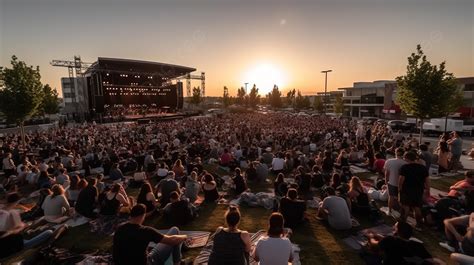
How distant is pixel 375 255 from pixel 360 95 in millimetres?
68960

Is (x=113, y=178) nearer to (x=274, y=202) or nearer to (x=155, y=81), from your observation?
(x=274, y=202)

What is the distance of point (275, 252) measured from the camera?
3.32m

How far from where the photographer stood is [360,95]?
66188mm

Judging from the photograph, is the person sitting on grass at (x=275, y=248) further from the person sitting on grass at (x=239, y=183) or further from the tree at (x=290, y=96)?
the tree at (x=290, y=96)

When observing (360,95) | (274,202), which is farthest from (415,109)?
(360,95)

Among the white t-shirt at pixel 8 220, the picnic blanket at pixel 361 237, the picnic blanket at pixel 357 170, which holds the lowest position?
the picnic blanket at pixel 357 170

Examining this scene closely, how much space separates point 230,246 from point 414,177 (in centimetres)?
459

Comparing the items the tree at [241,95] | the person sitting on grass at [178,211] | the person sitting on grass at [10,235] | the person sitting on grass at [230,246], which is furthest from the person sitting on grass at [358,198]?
the tree at [241,95]

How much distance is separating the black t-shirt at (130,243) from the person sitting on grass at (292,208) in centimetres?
332

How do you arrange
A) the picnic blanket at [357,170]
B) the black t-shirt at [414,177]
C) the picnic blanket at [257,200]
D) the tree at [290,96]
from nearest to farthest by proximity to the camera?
1. the black t-shirt at [414,177]
2. the picnic blanket at [257,200]
3. the picnic blanket at [357,170]
4. the tree at [290,96]

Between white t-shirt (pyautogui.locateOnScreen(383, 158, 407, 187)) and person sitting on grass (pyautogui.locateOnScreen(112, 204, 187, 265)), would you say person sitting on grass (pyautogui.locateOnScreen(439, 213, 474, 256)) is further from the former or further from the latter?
person sitting on grass (pyautogui.locateOnScreen(112, 204, 187, 265))

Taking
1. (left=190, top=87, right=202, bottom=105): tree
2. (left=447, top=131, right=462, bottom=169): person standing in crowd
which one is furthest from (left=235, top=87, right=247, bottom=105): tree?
(left=447, top=131, right=462, bottom=169): person standing in crowd

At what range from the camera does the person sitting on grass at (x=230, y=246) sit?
3230 mm

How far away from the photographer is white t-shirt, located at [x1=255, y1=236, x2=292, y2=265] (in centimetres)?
331
